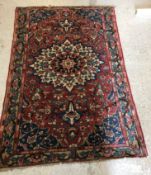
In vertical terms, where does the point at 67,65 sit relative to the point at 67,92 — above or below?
above

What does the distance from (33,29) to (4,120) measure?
2.73 feet

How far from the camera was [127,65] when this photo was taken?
1740mm

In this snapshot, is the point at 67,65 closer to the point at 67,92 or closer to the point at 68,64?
the point at 68,64

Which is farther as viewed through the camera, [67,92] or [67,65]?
[67,65]

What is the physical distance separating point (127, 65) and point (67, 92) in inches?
20.2

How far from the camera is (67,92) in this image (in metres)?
1.59

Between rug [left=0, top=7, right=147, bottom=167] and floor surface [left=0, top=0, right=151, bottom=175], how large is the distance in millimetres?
42

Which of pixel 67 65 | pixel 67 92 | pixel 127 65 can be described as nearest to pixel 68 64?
pixel 67 65

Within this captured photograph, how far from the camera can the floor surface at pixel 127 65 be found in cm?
130

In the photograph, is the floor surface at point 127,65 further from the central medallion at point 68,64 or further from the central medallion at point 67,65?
the central medallion at point 68,64

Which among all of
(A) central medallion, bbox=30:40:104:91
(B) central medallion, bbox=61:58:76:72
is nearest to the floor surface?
(A) central medallion, bbox=30:40:104:91

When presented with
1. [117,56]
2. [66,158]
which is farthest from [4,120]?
[117,56]

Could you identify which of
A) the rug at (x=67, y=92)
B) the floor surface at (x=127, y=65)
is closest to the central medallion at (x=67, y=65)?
the rug at (x=67, y=92)

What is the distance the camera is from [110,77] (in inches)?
65.9
